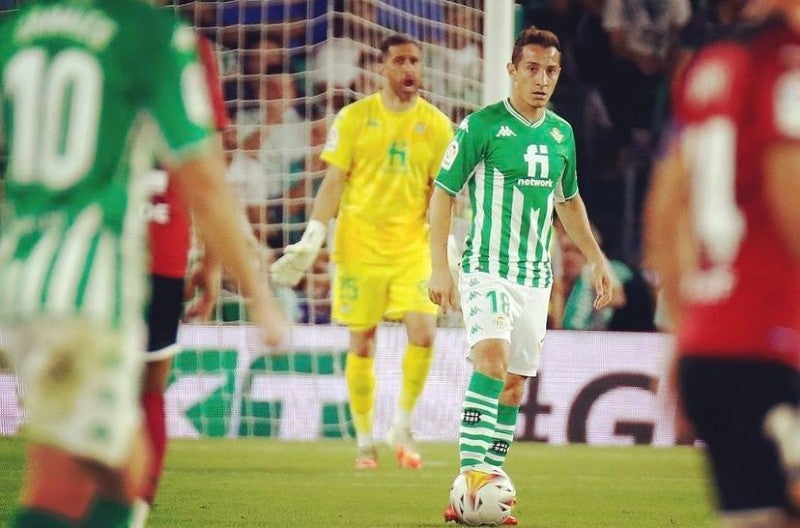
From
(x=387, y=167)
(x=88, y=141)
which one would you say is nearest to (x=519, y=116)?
(x=387, y=167)

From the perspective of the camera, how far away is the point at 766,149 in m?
2.99

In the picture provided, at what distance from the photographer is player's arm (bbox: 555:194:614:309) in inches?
299

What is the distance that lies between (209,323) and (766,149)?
32.0 ft

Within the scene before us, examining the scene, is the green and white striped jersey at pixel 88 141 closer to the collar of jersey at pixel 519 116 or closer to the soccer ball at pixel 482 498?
the soccer ball at pixel 482 498

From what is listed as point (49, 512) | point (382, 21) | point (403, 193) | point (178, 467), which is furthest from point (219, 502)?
point (382, 21)

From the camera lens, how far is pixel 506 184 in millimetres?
7207

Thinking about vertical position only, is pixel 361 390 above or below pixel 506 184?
below

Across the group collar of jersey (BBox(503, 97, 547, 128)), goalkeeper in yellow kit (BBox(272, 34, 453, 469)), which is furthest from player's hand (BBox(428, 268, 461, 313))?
goalkeeper in yellow kit (BBox(272, 34, 453, 469))

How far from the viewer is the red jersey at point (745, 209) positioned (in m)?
3.02

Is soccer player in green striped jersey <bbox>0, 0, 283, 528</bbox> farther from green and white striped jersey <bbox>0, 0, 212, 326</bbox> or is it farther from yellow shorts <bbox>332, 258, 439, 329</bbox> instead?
yellow shorts <bbox>332, 258, 439, 329</bbox>

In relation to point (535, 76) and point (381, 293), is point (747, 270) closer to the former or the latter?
point (535, 76)

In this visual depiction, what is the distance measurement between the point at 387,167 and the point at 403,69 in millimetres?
595

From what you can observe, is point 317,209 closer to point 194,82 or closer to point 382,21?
point 382,21

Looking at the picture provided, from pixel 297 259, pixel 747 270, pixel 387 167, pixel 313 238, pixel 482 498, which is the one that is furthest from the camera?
pixel 387 167
